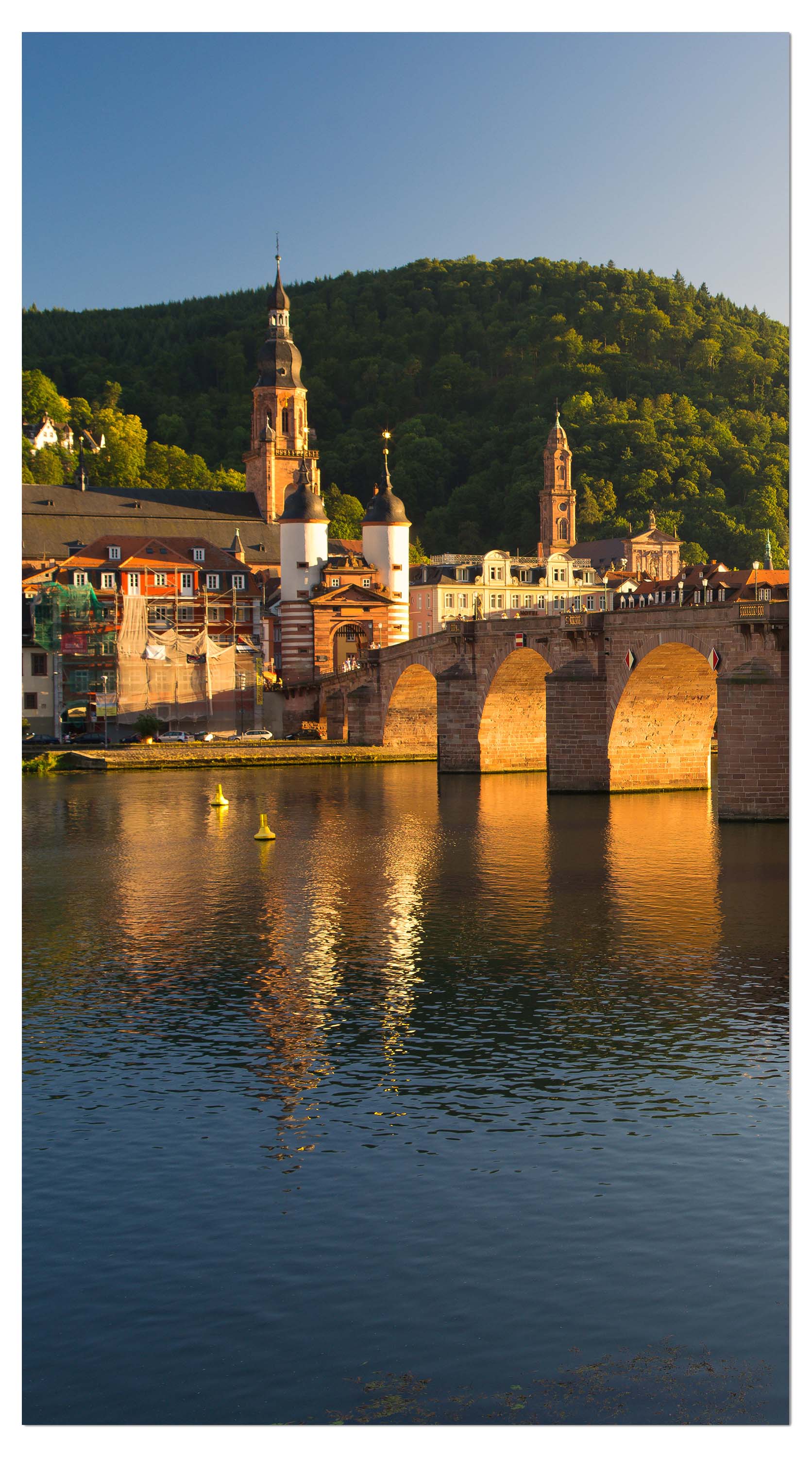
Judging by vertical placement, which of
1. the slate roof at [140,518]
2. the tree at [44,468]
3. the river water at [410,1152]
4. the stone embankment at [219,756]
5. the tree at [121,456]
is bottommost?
the river water at [410,1152]

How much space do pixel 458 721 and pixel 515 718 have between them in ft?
8.17

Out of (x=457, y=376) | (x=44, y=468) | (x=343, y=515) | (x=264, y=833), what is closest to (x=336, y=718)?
(x=264, y=833)

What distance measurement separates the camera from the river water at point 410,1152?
42.4 feet

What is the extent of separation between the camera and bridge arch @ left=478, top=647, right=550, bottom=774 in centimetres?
6662

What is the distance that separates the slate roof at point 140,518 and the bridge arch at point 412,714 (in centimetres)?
2952

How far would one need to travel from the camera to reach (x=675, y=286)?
146 meters

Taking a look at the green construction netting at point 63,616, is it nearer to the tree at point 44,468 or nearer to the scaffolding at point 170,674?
the scaffolding at point 170,674

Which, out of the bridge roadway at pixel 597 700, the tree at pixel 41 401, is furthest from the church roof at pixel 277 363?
the bridge roadway at pixel 597 700

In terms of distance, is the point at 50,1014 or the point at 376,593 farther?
the point at 376,593

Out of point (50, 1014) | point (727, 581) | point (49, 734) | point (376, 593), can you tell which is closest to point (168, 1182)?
point (50, 1014)

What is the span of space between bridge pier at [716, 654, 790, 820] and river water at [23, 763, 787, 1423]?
7899mm

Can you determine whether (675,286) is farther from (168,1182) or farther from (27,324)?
(168,1182)

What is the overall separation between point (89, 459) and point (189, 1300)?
128 m

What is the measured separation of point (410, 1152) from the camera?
17953 mm
